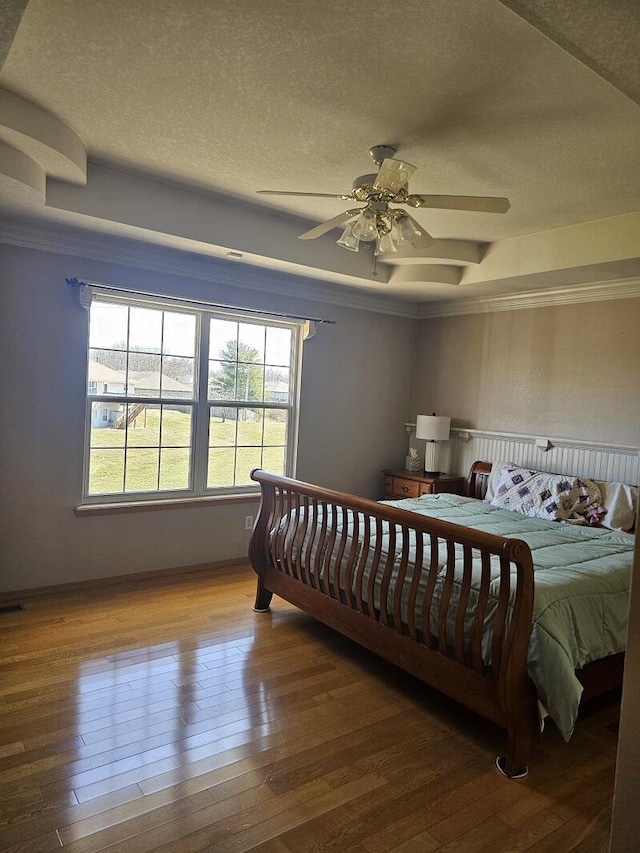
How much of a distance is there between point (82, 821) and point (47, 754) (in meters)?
0.43

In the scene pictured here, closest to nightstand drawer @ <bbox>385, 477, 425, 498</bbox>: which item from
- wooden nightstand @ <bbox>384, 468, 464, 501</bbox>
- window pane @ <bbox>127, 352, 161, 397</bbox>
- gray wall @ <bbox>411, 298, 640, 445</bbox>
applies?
wooden nightstand @ <bbox>384, 468, 464, 501</bbox>

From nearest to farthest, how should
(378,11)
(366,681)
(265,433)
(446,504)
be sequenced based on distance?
(378,11) → (366,681) → (446,504) → (265,433)

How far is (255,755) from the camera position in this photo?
7.39 feet

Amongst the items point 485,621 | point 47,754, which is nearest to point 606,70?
Answer: point 485,621

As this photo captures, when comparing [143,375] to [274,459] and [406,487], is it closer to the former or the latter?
[274,459]

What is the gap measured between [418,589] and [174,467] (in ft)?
7.82

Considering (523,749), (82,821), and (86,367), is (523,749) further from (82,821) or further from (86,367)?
(86,367)

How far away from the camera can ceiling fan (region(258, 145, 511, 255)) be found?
2443 millimetres

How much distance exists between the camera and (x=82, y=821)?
1875mm

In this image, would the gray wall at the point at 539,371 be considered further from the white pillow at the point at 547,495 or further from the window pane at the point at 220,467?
the window pane at the point at 220,467

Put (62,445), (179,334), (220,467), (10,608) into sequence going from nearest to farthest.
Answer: (10,608) < (62,445) < (179,334) < (220,467)

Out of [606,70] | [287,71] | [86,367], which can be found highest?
[287,71]

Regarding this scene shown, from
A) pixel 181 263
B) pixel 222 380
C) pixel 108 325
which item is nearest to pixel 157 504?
pixel 222 380

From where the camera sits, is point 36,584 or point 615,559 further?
point 36,584
